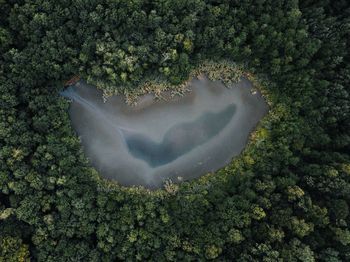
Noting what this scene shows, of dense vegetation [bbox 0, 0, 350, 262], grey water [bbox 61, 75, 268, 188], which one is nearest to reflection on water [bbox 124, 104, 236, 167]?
grey water [bbox 61, 75, 268, 188]

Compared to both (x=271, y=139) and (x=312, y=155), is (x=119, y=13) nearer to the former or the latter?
(x=271, y=139)

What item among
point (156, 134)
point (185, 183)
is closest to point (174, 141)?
point (156, 134)

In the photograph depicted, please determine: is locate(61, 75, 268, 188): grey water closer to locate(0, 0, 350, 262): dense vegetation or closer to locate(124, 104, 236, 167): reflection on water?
locate(124, 104, 236, 167): reflection on water

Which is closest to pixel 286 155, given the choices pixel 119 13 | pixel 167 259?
pixel 167 259

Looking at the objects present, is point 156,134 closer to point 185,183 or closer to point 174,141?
point 174,141

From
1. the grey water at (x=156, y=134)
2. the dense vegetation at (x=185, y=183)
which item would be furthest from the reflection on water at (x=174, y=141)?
the dense vegetation at (x=185, y=183)
